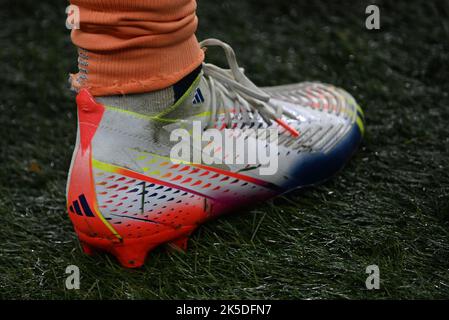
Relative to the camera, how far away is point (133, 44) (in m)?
1.28

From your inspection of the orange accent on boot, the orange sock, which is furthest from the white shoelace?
the orange accent on boot

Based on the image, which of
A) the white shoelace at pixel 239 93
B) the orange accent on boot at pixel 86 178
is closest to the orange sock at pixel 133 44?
the orange accent on boot at pixel 86 178

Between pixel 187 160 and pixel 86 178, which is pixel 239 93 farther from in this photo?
pixel 86 178

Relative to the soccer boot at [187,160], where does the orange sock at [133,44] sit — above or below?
above

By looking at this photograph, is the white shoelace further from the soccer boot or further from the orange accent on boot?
the orange accent on boot

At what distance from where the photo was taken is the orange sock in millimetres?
1262

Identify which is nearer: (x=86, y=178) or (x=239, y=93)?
(x=86, y=178)

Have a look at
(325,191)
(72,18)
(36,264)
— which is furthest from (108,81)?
(325,191)

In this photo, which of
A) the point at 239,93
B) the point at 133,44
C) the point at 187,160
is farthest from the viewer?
the point at 239,93

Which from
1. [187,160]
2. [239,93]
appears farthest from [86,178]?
[239,93]

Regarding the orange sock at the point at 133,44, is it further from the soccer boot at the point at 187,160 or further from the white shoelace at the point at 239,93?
the white shoelace at the point at 239,93

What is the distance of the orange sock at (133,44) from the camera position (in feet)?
4.14

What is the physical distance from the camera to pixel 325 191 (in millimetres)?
1614
